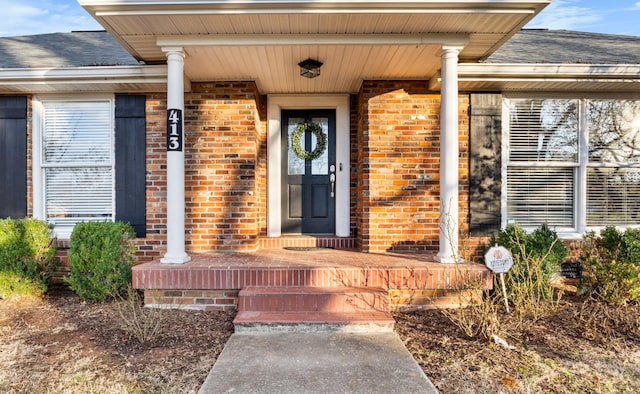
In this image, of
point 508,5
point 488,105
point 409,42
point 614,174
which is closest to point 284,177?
point 409,42

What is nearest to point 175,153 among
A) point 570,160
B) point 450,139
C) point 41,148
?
point 41,148

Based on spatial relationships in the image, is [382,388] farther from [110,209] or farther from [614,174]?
[614,174]

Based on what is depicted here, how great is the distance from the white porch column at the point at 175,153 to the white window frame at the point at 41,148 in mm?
1512

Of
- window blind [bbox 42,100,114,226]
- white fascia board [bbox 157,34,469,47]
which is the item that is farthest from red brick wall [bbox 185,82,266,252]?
window blind [bbox 42,100,114,226]

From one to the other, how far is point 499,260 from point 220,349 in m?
2.60

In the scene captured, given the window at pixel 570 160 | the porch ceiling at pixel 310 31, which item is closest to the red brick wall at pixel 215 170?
the porch ceiling at pixel 310 31

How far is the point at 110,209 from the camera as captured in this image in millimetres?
4816

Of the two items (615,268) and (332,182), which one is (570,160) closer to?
(615,268)

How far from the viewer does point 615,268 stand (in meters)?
3.82

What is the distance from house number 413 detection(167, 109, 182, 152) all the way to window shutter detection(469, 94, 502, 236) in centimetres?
349

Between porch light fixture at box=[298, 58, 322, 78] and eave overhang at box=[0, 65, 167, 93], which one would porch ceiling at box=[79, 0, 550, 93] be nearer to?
porch light fixture at box=[298, 58, 322, 78]

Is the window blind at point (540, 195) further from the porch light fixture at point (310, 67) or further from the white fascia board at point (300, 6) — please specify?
the porch light fixture at point (310, 67)

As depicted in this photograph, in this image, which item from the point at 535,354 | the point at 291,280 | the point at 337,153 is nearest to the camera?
the point at 535,354

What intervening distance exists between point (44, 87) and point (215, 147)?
222 centimetres
